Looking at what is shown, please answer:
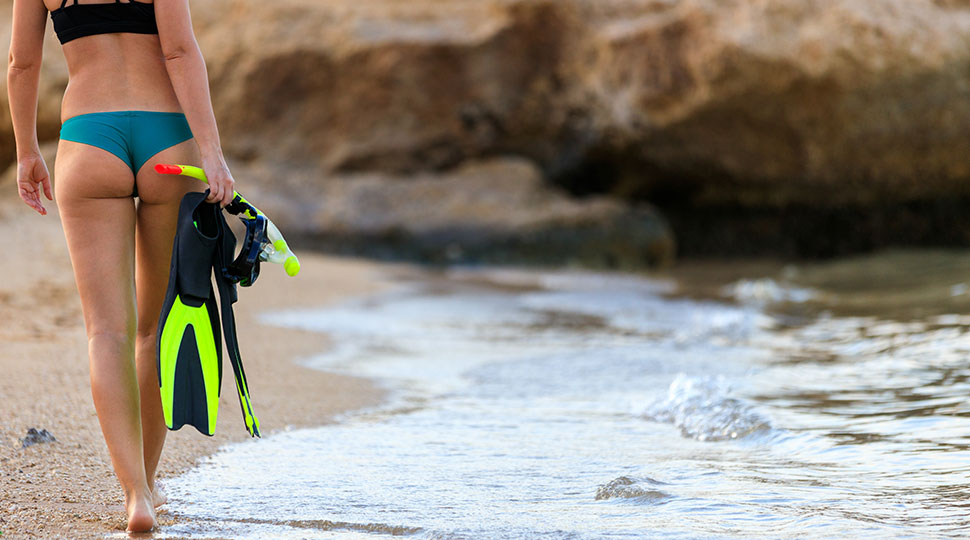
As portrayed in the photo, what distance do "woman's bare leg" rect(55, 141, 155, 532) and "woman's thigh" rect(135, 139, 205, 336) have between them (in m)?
0.06

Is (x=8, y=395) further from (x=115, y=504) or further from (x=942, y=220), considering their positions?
(x=942, y=220)

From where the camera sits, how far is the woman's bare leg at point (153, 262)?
2.15m

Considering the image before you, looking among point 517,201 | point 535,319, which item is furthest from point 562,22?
point 535,319

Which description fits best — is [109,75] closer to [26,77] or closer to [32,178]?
[26,77]

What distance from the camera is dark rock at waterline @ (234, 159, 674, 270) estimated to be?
969 centimetres

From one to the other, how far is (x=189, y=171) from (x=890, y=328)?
4.51 meters

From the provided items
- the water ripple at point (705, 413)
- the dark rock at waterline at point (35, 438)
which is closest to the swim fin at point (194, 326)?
the dark rock at waterline at point (35, 438)

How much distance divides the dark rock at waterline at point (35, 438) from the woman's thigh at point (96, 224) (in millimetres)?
701

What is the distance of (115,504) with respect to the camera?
2271 mm

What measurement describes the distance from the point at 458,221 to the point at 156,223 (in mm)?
7664

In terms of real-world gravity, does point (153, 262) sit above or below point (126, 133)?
below

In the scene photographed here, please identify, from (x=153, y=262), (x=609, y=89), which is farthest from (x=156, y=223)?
(x=609, y=89)

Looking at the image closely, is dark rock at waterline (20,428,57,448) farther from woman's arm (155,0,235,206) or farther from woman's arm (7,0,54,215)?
woman's arm (155,0,235,206)

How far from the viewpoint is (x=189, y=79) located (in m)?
2.14
